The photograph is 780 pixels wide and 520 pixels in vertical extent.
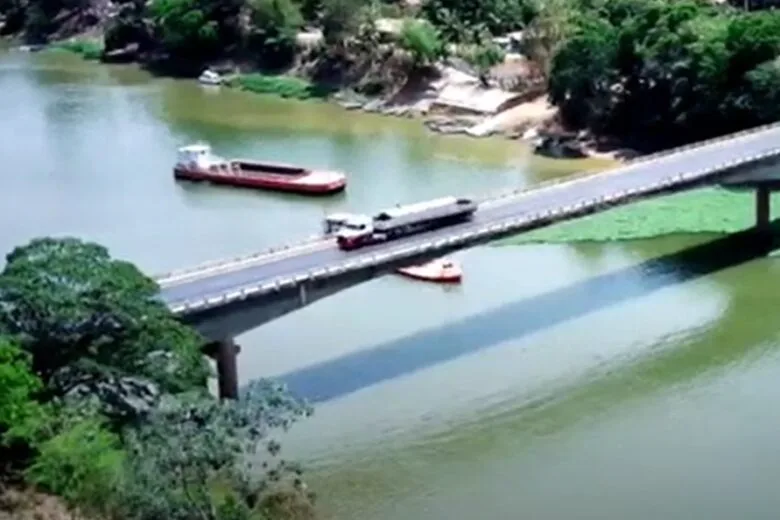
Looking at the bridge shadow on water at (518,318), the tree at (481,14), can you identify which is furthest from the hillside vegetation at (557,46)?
the bridge shadow on water at (518,318)

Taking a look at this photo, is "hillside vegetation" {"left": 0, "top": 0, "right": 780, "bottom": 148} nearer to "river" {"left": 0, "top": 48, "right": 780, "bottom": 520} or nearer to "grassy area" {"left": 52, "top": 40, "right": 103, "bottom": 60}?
"grassy area" {"left": 52, "top": 40, "right": 103, "bottom": 60}

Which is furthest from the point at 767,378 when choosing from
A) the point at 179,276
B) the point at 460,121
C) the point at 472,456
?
the point at 460,121

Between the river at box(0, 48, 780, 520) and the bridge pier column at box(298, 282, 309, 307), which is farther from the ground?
the bridge pier column at box(298, 282, 309, 307)

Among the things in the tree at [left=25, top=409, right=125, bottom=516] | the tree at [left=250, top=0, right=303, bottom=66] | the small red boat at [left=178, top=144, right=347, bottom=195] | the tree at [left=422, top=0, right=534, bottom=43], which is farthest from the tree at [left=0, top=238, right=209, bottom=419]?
the tree at [left=250, top=0, right=303, bottom=66]

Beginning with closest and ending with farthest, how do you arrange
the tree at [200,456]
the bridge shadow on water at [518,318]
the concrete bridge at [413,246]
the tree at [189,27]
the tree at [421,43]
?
the tree at [200,456] < the concrete bridge at [413,246] < the bridge shadow on water at [518,318] < the tree at [421,43] < the tree at [189,27]

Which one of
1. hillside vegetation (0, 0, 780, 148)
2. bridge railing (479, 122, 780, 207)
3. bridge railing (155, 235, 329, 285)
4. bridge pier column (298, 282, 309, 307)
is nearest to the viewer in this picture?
bridge pier column (298, 282, 309, 307)

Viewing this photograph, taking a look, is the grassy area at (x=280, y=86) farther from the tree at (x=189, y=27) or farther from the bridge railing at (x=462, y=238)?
the bridge railing at (x=462, y=238)

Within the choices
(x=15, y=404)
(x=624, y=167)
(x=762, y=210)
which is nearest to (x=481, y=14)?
(x=624, y=167)
